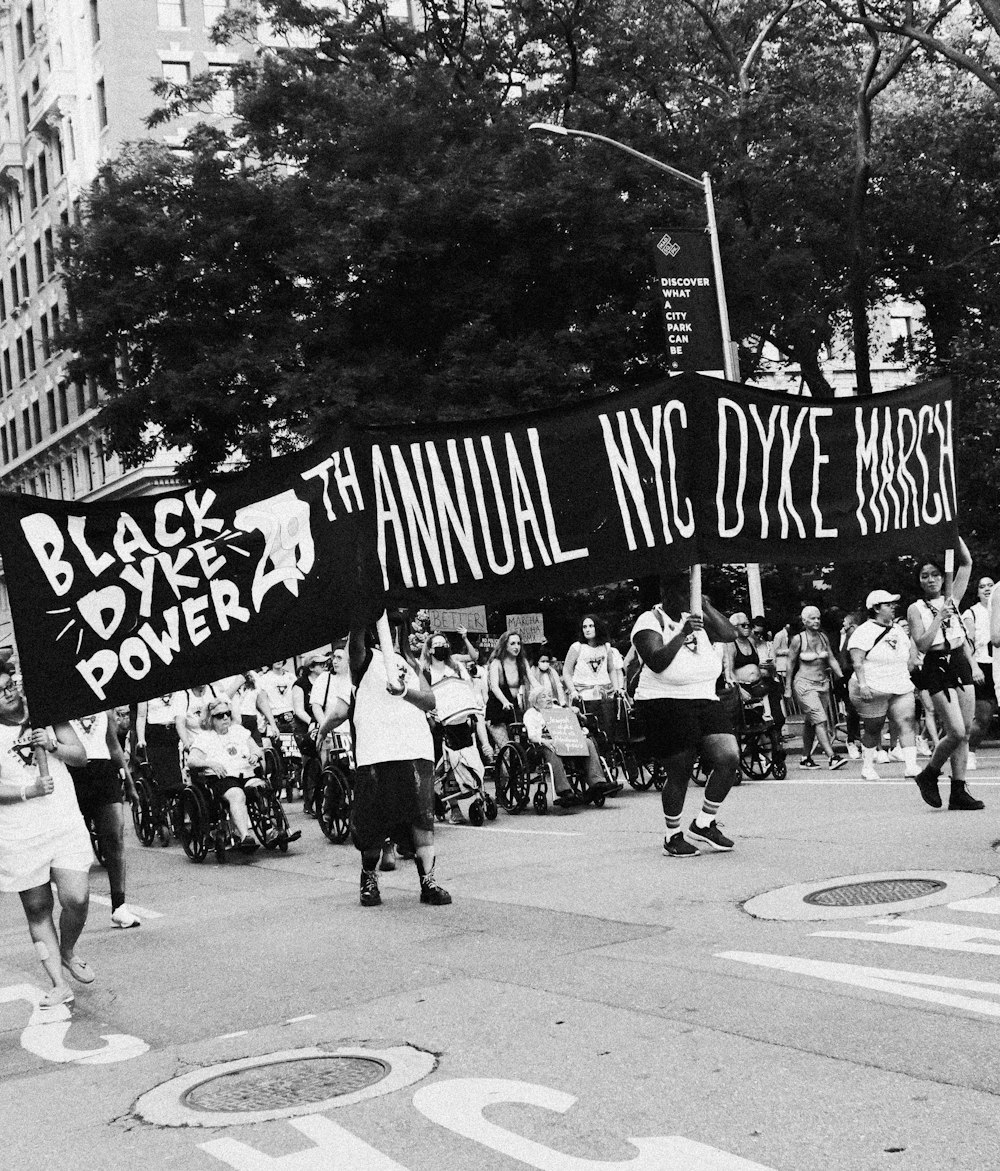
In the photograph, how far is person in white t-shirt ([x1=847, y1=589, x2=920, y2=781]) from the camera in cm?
1534

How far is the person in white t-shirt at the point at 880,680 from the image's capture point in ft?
50.3

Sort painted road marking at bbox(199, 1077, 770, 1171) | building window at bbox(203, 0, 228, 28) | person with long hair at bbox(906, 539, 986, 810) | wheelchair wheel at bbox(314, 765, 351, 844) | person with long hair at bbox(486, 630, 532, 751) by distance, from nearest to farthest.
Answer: painted road marking at bbox(199, 1077, 770, 1171)
person with long hair at bbox(906, 539, 986, 810)
wheelchair wheel at bbox(314, 765, 351, 844)
person with long hair at bbox(486, 630, 532, 751)
building window at bbox(203, 0, 228, 28)

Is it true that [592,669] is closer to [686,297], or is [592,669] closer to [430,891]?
[686,297]

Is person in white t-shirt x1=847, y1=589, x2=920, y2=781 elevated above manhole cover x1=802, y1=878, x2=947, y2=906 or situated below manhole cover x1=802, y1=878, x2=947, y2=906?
above

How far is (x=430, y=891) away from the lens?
32.0 feet

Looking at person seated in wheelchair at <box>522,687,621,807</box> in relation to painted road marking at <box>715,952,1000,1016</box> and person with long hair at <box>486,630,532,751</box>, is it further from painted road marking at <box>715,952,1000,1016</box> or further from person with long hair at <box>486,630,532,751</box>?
painted road marking at <box>715,952,1000,1016</box>

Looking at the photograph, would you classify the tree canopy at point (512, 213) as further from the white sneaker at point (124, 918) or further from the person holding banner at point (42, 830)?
the person holding banner at point (42, 830)

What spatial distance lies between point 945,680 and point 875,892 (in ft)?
13.4

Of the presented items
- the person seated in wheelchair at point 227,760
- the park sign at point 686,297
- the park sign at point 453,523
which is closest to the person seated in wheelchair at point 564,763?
the person seated in wheelchair at point 227,760

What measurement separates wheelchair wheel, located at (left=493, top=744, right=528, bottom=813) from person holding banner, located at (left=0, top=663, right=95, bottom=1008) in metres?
8.39

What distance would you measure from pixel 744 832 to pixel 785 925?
3960 millimetres

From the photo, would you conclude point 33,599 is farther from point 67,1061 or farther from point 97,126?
point 97,126

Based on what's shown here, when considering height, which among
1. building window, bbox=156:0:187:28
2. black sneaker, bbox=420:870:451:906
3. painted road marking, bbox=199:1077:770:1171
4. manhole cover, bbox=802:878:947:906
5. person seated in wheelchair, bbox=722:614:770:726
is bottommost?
painted road marking, bbox=199:1077:770:1171

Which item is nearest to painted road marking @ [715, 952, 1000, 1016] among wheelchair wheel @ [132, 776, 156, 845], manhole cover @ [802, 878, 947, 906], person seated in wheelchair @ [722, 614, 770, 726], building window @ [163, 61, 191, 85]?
Result: manhole cover @ [802, 878, 947, 906]
